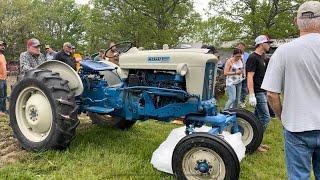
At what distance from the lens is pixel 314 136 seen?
10.0ft

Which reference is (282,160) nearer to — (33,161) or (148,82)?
(148,82)

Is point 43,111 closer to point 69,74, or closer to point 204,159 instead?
point 69,74

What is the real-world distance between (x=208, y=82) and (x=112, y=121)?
2469mm

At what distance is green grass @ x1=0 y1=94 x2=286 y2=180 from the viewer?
495cm

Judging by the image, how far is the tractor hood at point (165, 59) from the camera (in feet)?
17.2

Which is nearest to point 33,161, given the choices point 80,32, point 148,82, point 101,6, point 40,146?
point 40,146

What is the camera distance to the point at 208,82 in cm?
543

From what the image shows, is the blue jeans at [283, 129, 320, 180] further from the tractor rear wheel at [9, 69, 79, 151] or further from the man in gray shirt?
the tractor rear wheel at [9, 69, 79, 151]

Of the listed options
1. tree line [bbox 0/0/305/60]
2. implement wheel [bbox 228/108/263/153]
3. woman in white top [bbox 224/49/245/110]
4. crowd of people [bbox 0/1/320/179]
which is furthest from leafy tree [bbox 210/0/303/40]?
crowd of people [bbox 0/1/320/179]

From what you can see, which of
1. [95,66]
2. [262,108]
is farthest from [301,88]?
[95,66]

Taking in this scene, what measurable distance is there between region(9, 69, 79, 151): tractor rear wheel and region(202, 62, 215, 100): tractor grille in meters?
1.72

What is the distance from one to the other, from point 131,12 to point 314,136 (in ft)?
65.8

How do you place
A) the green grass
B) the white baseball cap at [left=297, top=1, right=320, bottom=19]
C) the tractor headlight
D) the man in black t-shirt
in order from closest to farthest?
the white baseball cap at [left=297, top=1, right=320, bottom=19] → the green grass → the tractor headlight → the man in black t-shirt

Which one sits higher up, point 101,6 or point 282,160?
point 101,6
